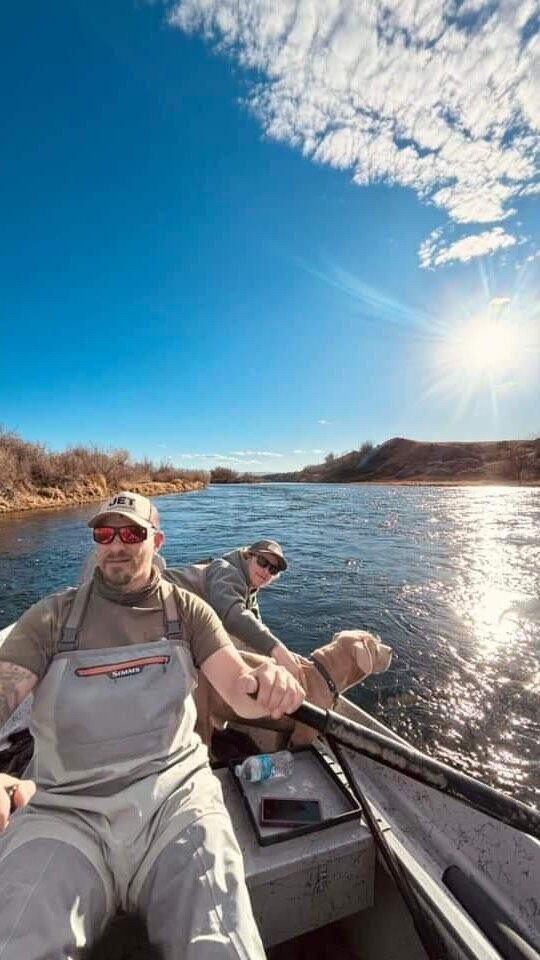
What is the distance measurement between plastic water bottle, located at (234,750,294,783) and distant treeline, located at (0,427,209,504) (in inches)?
1093

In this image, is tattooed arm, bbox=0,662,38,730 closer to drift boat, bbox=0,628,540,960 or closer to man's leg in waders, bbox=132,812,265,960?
man's leg in waders, bbox=132,812,265,960

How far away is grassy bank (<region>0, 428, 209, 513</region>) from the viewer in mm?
26828

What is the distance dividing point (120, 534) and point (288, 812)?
167cm

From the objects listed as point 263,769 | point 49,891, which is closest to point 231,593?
point 263,769

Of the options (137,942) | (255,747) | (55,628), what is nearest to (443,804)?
(255,747)

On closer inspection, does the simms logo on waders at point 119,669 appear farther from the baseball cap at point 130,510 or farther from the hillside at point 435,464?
the hillside at point 435,464

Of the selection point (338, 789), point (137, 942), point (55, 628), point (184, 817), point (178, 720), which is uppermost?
point (55, 628)

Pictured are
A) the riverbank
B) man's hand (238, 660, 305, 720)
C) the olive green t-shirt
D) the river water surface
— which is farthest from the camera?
the riverbank

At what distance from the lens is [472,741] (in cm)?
457

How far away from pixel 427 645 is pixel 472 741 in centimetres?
257

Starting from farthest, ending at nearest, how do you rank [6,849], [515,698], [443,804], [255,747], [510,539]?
[510,539]
[515,698]
[255,747]
[443,804]
[6,849]

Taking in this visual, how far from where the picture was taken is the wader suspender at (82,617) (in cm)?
201

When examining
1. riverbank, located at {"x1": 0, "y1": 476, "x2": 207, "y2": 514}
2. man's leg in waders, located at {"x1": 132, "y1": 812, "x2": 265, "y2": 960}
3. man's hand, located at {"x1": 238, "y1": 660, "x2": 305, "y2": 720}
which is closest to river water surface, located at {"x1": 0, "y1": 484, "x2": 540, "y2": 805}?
man's hand, located at {"x1": 238, "y1": 660, "x2": 305, "y2": 720}

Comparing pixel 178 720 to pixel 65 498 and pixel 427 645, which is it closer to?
pixel 427 645
